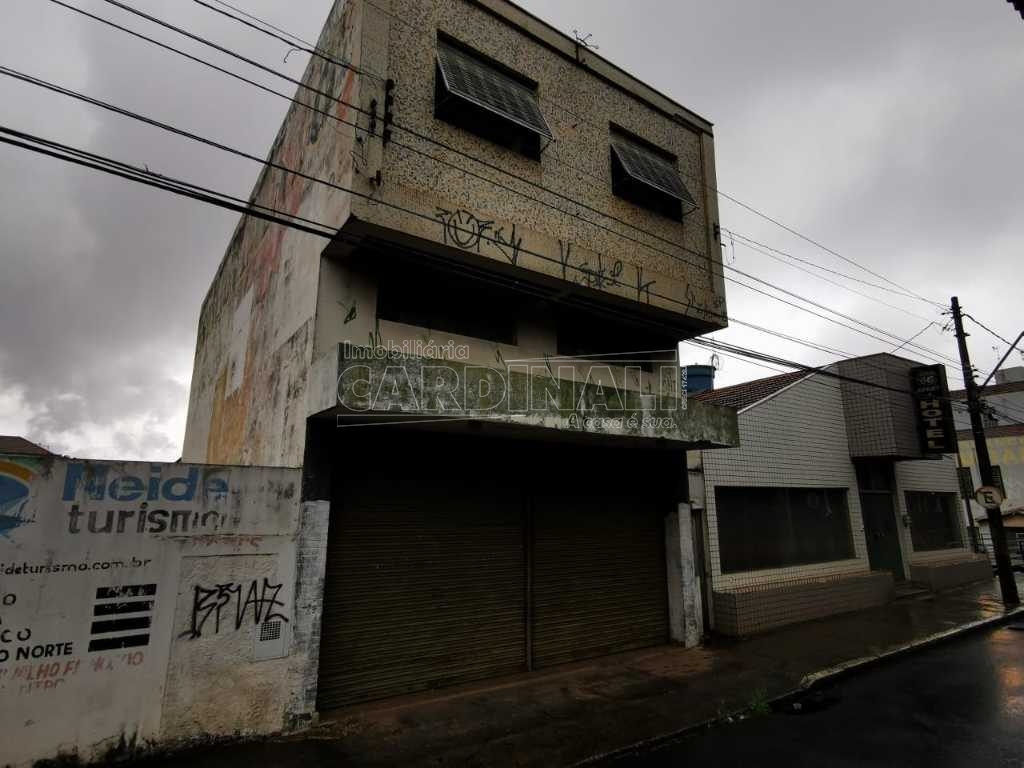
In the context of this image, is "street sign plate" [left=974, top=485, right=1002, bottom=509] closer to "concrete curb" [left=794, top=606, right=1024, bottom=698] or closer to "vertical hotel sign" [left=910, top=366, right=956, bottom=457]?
"vertical hotel sign" [left=910, top=366, right=956, bottom=457]

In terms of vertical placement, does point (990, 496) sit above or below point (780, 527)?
above

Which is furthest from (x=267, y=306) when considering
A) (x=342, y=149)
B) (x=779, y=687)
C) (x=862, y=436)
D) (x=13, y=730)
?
(x=862, y=436)

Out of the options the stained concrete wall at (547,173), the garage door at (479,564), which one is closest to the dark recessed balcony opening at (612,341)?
the stained concrete wall at (547,173)

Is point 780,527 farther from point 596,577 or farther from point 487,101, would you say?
point 487,101

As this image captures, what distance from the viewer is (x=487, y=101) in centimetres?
768

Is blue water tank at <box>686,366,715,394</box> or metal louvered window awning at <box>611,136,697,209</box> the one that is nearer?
metal louvered window awning at <box>611,136,697,209</box>

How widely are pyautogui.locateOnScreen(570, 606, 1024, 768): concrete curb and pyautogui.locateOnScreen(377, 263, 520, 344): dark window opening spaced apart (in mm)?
5292

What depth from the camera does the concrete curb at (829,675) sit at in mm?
5520

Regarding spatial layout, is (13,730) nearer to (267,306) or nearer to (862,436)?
(267,306)

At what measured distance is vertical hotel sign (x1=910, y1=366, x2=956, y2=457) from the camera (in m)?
13.8

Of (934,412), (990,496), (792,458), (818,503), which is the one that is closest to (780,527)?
(792,458)

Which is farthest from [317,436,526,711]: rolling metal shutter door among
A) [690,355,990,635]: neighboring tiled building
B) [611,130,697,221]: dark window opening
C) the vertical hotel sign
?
the vertical hotel sign

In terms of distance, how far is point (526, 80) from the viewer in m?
8.84

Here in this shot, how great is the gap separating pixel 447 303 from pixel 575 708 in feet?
17.8
